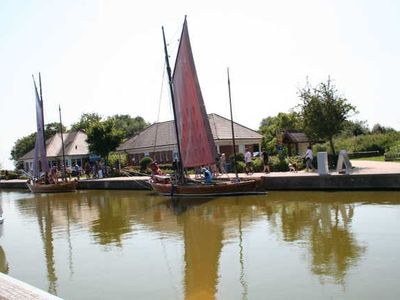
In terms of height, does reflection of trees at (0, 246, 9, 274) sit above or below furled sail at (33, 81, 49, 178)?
below

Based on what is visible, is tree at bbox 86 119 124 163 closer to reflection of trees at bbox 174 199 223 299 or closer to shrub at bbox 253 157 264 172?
shrub at bbox 253 157 264 172

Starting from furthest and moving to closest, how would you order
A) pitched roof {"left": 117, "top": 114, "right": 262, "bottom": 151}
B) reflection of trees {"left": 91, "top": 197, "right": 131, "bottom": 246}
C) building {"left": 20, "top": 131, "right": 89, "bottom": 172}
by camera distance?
1. building {"left": 20, "top": 131, "right": 89, "bottom": 172}
2. pitched roof {"left": 117, "top": 114, "right": 262, "bottom": 151}
3. reflection of trees {"left": 91, "top": 197, "right": 131, "bottom": 246}

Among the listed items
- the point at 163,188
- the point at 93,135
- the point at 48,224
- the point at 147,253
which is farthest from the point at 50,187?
the point at 147,253

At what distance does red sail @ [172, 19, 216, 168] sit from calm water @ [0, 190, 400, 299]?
3.46 meters

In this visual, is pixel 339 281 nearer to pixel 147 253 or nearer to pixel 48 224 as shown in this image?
pixel 147 253

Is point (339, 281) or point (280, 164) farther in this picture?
point (280, 164)

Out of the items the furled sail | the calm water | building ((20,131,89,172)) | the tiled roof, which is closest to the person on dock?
the calm water

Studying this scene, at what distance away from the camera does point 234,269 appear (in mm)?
10859

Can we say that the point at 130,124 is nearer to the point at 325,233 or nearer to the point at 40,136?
the point at 40,136

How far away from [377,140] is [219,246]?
35.6 meters

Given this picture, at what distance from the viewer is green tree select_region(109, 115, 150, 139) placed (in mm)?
111688

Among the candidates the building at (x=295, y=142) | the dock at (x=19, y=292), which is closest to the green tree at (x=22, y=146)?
the building at (x=295, y=142)

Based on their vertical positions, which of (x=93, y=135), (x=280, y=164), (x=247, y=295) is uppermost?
(x=93, y=135)

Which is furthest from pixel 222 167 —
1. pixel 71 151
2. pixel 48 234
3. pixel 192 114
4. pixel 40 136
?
pixel 71 151
